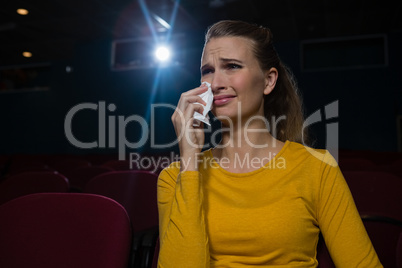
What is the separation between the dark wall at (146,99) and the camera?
6.97 m

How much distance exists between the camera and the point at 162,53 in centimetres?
772

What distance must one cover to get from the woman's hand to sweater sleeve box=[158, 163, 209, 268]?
46 mm

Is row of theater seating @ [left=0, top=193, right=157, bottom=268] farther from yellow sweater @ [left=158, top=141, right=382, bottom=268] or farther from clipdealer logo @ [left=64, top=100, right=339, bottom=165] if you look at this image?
clipdealer logo @ [left=64, top=100, right=339, bottom=165]

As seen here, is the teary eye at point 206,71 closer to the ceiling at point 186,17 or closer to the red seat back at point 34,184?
the red seat back at point 34,184

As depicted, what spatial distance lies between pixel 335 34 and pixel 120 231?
284 inches

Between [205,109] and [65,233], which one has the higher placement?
[205,109]

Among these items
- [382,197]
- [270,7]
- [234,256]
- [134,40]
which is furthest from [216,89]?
[134,40]

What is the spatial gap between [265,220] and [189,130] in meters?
0.36

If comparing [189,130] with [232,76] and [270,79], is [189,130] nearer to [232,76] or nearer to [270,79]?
[232,76]

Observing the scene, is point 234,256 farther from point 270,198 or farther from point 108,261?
point 108,261

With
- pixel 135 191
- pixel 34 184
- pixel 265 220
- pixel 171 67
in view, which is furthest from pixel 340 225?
pixel 171 67

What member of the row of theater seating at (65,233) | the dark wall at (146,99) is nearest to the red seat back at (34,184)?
the row of theater seating at (65,233)

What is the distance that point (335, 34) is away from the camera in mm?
7125

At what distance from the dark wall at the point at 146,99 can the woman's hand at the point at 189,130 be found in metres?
6.30
